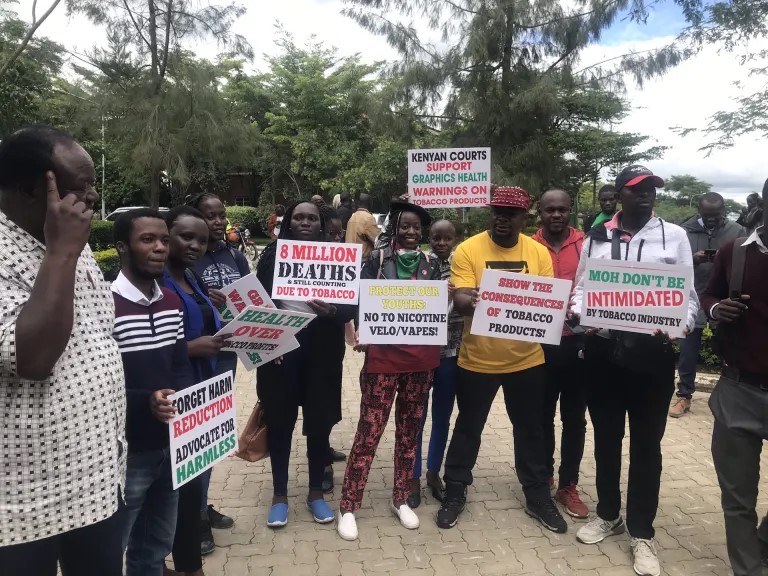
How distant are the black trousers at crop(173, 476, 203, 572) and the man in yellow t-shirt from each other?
5.28ft

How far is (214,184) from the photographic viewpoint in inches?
1334

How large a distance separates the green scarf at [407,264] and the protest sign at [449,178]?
5.73 ft

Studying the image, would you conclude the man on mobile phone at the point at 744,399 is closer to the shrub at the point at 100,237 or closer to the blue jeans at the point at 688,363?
the blue jeans at the point at 688,363

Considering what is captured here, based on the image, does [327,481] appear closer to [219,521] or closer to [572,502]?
[219,521]

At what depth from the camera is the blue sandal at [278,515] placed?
3703mm

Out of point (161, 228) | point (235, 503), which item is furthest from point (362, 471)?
point (161, 228)

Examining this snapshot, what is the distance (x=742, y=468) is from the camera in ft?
9.66

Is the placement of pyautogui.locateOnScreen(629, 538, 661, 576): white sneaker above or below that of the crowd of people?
below

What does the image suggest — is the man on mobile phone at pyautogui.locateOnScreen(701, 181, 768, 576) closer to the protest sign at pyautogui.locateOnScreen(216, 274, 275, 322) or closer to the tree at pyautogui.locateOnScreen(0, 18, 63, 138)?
the protest sign at pyautogui.locateOnScreen(216, 274, 275, 322)

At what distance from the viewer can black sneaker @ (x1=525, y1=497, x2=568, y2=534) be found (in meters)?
3.68

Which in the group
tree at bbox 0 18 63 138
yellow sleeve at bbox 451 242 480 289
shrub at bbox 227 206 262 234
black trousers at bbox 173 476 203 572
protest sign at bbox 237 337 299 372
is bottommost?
black trousers at bbox 173 476 203 572

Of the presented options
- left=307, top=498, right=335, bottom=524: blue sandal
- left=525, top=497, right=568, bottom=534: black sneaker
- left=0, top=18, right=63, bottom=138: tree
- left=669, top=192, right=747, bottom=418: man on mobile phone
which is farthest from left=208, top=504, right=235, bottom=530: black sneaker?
left=0, top=18, right=63, bottom=138: tree

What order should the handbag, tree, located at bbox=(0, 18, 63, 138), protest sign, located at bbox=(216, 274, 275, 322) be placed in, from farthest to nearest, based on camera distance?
tree, located at bbox=(0, 18, 63, 138), the handbag, protest sign, located at bbox=(216, 274, 275, 322)

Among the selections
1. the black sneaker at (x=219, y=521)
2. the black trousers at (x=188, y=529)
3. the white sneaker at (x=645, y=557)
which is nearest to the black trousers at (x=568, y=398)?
the white sneaker at (x=645, y=557)
